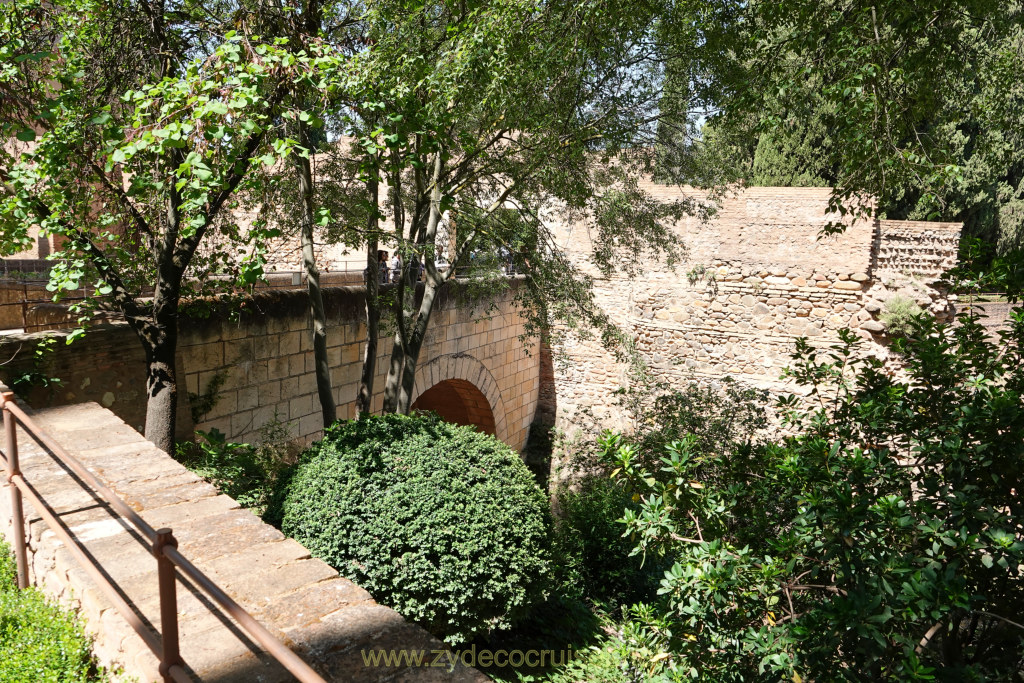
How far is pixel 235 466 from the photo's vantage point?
509 cm

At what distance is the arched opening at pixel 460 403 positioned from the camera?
11.5m

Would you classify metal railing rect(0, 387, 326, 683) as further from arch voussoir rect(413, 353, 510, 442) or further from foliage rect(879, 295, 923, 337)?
foliage rect(879, 295, 923, 337)

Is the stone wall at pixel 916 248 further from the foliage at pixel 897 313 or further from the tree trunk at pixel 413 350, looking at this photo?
the tree trunk at pixel 413 350

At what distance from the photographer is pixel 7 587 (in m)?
2.96

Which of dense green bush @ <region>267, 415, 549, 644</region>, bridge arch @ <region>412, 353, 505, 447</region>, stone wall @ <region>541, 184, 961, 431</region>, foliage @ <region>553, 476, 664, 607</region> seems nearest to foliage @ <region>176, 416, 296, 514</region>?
dense green bush @ <region>267, 415, 549, 644</region>

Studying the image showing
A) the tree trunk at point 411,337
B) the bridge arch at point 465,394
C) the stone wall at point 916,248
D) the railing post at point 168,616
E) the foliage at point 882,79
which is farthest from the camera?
the stone wall at point 916,248

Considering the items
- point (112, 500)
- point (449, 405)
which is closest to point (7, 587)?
point (112, 500)

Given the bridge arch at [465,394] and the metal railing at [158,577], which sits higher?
the metal railing at [158,577]

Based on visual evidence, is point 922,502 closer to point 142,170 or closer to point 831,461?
point 831,461

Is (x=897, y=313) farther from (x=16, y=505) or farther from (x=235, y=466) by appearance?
(x=16, y=505)

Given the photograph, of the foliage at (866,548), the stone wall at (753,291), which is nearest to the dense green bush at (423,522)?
the foliage at (866,548)

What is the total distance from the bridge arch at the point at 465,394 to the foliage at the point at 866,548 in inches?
263

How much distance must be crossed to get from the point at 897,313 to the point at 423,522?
10.2m

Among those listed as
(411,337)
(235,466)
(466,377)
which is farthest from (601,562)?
Answer: (466,377)
